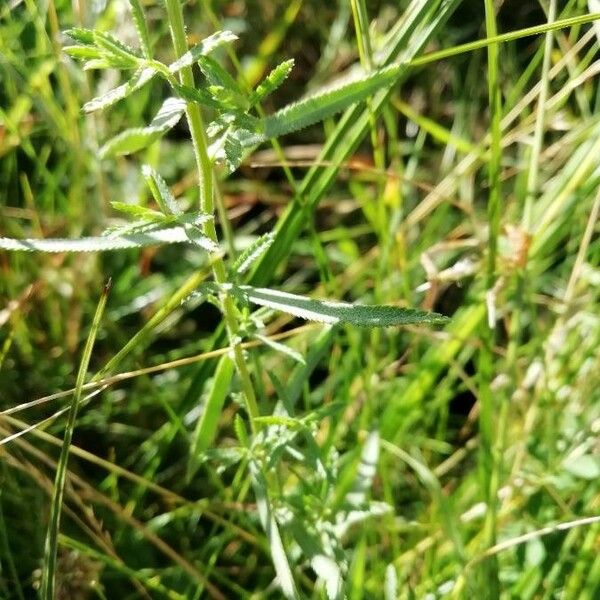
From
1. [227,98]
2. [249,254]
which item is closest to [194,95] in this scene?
[227,98]

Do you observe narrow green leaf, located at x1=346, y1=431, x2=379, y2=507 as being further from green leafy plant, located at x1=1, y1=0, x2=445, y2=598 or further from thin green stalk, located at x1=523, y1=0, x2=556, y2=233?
thin green stalk, located at x1=523, y1=0, x2=556, y2=233

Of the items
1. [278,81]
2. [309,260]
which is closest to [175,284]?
[309,260]

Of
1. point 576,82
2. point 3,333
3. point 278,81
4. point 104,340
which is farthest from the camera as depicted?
point 104,340

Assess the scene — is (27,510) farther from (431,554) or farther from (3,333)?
(431,554)

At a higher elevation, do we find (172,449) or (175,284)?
(175,284)

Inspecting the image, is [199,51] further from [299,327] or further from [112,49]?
[299,327]

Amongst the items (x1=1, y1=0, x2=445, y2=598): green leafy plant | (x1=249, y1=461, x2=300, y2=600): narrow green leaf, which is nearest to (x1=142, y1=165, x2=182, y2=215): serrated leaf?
(x1=1, y1=0, x2=445, y2=598): green leafy plant
